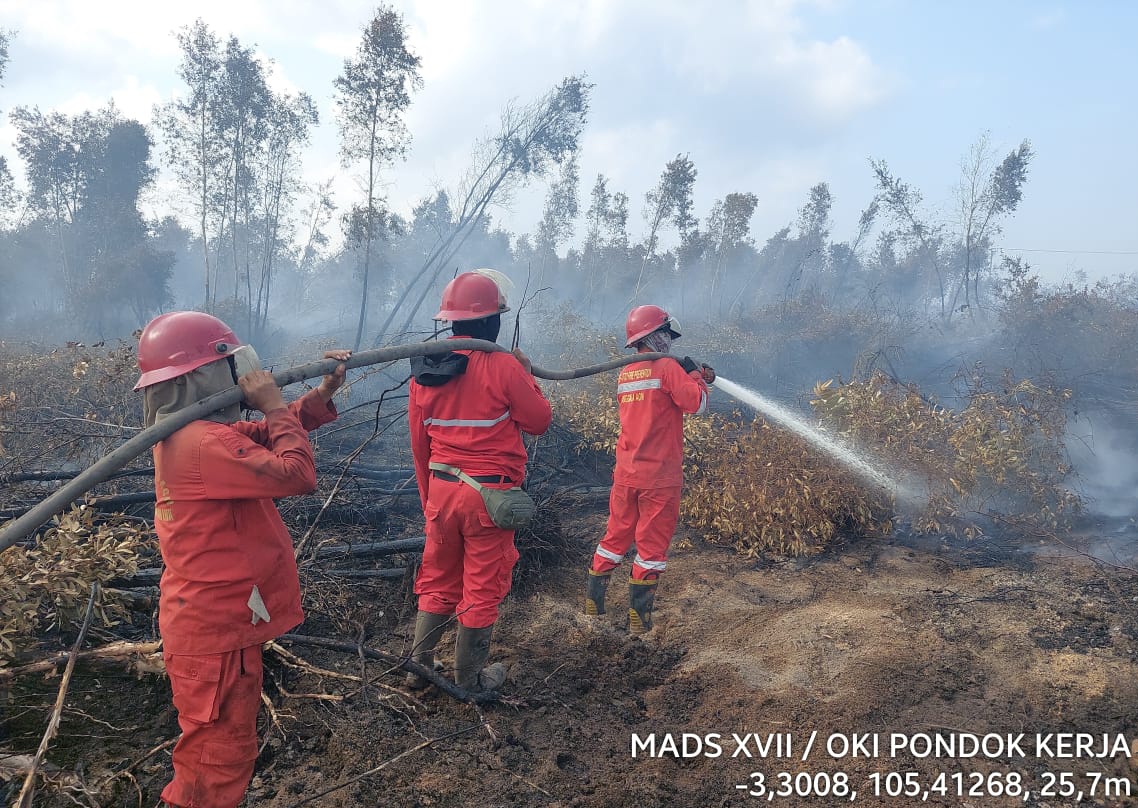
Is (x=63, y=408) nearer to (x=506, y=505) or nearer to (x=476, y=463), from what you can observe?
(x=476, y=463)

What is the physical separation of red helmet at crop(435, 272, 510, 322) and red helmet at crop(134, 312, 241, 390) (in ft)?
4.40

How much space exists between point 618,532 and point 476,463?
169cm

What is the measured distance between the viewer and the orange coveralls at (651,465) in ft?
14.4

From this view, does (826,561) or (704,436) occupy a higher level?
(704,436)

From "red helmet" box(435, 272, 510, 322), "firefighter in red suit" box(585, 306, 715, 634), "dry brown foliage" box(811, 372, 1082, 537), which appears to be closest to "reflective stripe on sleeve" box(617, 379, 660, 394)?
"firefighter in red suit" box(585, 306, 715, 634)

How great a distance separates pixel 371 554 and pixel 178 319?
3.30 metres

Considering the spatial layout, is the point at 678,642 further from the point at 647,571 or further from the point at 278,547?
the point at 278,547

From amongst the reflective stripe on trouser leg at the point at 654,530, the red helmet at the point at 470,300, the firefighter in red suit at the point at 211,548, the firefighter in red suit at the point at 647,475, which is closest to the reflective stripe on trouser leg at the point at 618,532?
the firefighter in red suit at the point at 647,475

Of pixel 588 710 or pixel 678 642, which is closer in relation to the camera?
pixel 588 710

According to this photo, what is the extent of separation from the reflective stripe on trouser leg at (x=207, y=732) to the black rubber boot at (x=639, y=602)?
9.20 feet

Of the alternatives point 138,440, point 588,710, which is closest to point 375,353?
point 138,440

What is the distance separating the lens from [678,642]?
4.23 m

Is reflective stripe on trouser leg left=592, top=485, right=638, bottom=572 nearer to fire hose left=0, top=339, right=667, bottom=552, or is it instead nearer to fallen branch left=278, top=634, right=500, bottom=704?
fallen branch left=278, top=634, right=500, bottom=704

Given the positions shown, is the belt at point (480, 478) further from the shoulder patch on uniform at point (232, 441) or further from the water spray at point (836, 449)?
the water spray at point (836, 449)
